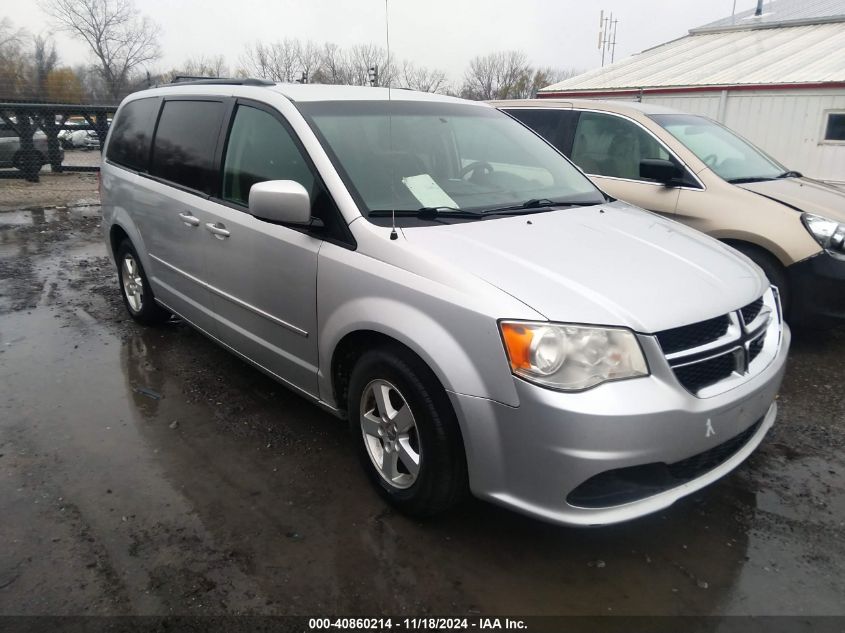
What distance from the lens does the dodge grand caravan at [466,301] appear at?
2195 millimetres

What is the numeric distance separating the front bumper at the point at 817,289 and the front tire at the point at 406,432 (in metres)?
3.31

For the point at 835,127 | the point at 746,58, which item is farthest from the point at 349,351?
the point at 746,58

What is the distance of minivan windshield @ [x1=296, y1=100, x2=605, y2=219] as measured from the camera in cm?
299

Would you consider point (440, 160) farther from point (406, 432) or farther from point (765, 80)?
point (765, 80)

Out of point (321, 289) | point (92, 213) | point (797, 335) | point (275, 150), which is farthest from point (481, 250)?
point (92, 213)

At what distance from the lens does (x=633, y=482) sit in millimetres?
2256

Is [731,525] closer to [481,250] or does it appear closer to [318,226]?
[481,250]

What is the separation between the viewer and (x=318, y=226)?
292cm

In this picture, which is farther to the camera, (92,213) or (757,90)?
(757,90)

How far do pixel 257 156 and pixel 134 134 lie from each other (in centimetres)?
201

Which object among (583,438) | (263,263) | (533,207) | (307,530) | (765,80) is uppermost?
(765,80)

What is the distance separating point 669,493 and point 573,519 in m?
0.39

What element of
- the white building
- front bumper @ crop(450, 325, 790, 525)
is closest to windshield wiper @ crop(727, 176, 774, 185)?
front bumper @ crop(450, 325, 790, 525)

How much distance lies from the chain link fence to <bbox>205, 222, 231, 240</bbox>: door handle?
396 inches
